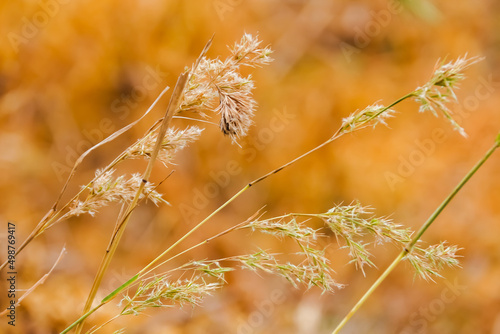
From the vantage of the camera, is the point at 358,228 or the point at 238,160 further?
the point at 238,160

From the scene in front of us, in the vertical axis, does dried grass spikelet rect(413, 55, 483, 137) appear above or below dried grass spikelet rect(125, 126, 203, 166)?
above

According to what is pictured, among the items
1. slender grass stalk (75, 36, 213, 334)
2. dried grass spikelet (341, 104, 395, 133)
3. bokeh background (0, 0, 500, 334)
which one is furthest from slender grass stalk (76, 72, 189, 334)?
bokeh background (0, 0, 500, 334)

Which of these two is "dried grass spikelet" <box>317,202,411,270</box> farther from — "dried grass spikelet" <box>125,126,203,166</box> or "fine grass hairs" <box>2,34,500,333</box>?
"dried grass spikelet" <box>125,126,203,166</box>

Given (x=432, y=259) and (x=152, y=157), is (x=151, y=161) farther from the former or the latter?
(x=432, y=259)

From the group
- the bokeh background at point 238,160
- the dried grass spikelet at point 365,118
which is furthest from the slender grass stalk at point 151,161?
the bokeh background at point 238,160

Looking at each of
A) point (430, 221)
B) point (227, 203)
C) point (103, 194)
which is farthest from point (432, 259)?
point (103, 194)

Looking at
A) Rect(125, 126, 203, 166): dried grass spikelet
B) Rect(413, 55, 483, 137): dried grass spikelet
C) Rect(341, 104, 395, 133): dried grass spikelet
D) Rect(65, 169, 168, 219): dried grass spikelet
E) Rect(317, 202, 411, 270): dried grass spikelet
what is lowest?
Rect(65, 169, 168, 219): dried grass spikelet

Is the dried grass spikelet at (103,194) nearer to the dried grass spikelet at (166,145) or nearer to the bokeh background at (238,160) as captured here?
the dried grass spikelet at (166,145)

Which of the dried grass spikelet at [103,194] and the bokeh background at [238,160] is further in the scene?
the bokeh background at [238,160]

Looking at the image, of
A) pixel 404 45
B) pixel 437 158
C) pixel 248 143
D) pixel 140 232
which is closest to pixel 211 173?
pixel 248 143
